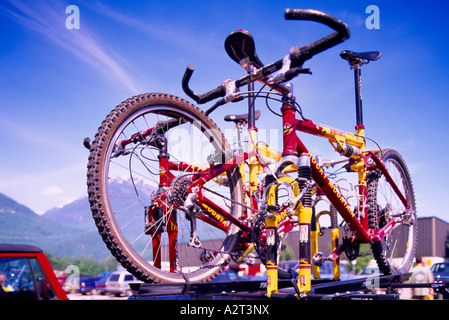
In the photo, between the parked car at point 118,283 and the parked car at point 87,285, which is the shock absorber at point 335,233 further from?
the parked car at point 87,285

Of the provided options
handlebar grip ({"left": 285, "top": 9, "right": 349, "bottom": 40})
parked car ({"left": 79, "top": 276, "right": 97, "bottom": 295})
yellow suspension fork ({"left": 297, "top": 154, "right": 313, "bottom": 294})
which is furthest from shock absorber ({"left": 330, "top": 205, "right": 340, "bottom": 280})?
parked car ({"left": 79, "top": 276, "right": 97, "bottom": 295})

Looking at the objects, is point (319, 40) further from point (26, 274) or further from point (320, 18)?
Answer: point (26, 274)

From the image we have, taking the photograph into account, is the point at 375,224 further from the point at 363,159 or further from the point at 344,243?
the point at 363,159

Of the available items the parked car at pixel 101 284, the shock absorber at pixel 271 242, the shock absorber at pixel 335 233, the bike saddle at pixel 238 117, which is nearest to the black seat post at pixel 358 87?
the shock absorber at pixel 335 233

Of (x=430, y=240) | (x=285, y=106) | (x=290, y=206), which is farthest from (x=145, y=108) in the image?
(x=430, y=240)

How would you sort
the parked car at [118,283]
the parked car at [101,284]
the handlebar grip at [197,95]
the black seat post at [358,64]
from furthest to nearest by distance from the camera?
the parked car at [101,284]
the parked car at [118,283]
the black seat post at [358,64]
the handlebar grip at [197,95]

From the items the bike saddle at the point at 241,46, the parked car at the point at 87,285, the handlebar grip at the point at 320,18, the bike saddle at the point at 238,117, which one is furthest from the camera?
the parked car at the point at 87,285

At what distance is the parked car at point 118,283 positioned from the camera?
17719mm

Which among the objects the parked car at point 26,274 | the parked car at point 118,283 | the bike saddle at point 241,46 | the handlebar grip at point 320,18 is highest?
the bike saddle at point 241,46

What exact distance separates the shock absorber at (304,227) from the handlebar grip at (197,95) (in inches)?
40.5

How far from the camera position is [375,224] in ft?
16.0

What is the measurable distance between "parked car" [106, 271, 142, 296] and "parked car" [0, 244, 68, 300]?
612 inches

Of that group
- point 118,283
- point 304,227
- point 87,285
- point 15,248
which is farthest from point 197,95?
point 87,285

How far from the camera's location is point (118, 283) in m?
18.0
